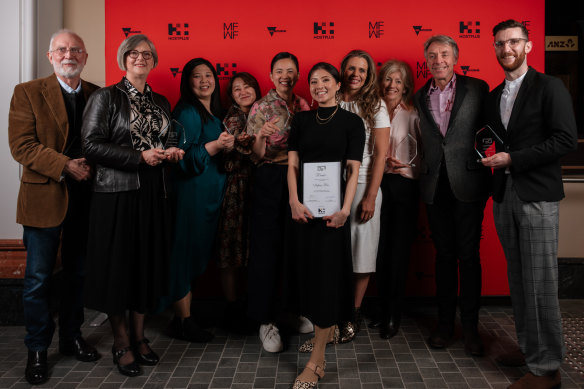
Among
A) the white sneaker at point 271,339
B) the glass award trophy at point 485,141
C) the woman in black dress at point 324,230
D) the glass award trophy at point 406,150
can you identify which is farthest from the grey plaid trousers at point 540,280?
the white sneaker at point 271,339

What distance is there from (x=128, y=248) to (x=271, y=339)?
1107 mm

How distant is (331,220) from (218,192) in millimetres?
1052

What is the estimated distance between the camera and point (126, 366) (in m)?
2.69

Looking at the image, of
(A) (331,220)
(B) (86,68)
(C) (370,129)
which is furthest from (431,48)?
(B) (86,68)

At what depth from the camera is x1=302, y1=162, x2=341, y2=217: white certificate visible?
2.46 metres

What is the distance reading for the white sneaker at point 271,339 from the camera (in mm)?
2965

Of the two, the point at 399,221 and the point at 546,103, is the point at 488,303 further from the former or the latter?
the point at 546,103

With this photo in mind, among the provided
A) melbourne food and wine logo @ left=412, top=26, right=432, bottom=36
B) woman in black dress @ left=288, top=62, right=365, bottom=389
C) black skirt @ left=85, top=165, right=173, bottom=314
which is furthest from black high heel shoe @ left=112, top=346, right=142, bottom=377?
melbourne food and wine logo @ left=412, top=26, right=432, bottom=36

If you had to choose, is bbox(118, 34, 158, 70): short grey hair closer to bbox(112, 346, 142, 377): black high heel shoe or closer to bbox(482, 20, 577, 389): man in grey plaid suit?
bbox(112, 346, 142, 377): black high heel shoe

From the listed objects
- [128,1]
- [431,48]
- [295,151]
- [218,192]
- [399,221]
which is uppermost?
[128,1]

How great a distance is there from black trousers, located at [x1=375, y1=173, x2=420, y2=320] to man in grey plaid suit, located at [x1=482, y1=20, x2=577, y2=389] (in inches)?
29.0

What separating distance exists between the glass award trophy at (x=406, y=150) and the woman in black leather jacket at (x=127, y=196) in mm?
1500

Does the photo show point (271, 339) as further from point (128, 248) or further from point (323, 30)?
point (323, 30)

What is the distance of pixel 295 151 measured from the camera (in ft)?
8.69
